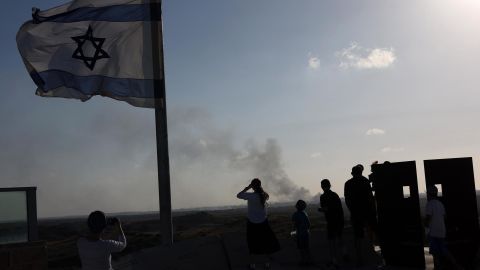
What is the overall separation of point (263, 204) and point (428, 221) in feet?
8.94

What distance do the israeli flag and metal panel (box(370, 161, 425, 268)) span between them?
15.3 feet

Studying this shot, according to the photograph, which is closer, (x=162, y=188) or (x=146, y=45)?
(x=162, y=188)

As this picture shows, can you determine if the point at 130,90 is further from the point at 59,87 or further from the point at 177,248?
the point at 177,248

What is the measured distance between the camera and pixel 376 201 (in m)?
10.8

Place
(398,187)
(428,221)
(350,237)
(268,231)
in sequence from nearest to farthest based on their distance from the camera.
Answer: (428,221) → (268,231) → (398,187) → (350,237)

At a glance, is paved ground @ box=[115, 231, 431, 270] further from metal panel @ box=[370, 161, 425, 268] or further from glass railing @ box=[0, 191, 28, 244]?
glass railing @ box=[0, 191, 28, 244]

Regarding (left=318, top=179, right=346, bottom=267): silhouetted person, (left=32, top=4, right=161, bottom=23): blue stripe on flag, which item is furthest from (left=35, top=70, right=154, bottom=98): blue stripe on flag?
(left=318, top=179, right=346, bottom=267): silhouetted person

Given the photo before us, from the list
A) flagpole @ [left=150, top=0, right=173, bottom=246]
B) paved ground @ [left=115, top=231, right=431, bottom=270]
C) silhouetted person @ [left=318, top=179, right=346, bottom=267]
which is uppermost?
flagpole @ [left=150, top=0, right=173, bottom=246]


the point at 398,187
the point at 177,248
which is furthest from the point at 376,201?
the point at 177,248

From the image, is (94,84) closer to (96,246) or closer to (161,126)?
(161,126)

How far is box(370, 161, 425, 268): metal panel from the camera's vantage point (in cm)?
998

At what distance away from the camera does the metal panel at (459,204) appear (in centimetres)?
961

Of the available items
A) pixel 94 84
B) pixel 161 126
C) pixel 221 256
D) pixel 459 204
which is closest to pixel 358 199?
pixel 459 204

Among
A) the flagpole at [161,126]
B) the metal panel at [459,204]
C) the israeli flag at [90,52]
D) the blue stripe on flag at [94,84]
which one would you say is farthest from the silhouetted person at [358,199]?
the blue stripe on flag at [94,84]
